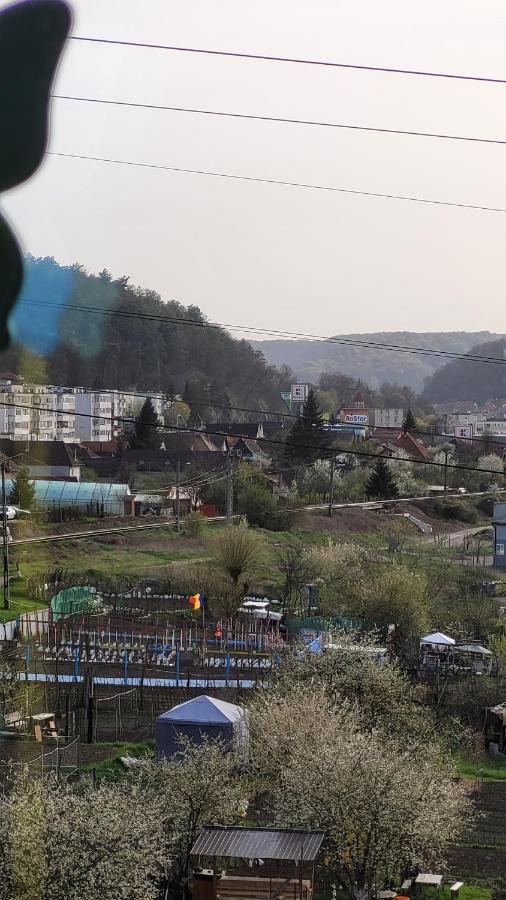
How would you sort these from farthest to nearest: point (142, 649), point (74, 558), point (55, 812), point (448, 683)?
1. point (74, 558)
2. point (142, 649)
3. point (448, 683)
4. point (55, 812)

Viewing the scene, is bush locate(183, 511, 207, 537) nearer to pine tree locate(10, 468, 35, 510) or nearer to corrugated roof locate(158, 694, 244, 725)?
pine tree locate(10, 468, 35, 510)

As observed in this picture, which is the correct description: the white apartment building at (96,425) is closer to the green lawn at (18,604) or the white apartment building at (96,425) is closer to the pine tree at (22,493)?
the pine tree at (22,493)

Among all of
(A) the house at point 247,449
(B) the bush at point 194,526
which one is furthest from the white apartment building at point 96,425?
(B) the bush at point 194,526

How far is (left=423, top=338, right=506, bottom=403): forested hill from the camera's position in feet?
285

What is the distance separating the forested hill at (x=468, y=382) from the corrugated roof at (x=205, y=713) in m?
79.5

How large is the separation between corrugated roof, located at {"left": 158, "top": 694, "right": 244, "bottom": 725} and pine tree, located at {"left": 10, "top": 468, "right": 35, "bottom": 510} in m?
11.9

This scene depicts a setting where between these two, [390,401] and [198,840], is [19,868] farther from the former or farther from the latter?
[390,401]

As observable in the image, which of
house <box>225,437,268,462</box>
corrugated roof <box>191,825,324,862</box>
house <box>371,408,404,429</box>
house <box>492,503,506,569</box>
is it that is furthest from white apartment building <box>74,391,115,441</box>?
corrugated roof <box>191,825,324,862</box>

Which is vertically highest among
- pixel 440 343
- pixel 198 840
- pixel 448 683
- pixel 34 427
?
pixel 440 343

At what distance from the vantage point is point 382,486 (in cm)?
2688

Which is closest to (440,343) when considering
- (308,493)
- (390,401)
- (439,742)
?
(390,401)

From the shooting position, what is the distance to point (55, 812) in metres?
4.23

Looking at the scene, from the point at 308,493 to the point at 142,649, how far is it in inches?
554

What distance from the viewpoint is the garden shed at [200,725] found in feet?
23.0
